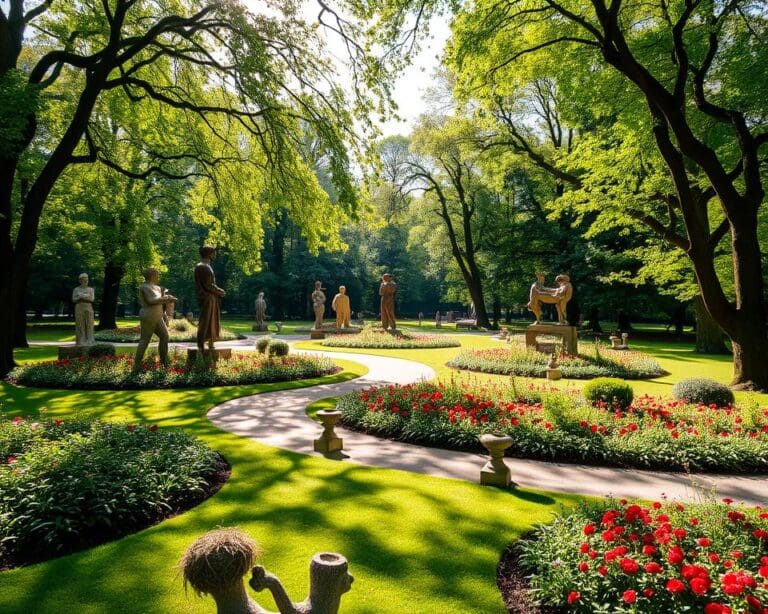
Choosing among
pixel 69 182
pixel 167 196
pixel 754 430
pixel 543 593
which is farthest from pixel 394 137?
pixel 543 593

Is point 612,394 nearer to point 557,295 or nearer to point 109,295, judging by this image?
point 557,295

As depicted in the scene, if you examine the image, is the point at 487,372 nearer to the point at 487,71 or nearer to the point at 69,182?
the point at 487,71

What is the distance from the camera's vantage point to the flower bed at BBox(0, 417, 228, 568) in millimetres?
4328

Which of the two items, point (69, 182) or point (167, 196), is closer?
point (69, 182)

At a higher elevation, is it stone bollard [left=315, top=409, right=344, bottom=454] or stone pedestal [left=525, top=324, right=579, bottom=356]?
stone pedestal [left=525, top=324, right=579, bottom=356]

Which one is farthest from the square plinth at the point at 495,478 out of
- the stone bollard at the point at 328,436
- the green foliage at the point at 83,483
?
the green foliage at the point at 83,483

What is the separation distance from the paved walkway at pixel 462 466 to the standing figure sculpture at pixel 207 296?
4489mm

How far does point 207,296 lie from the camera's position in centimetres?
1411

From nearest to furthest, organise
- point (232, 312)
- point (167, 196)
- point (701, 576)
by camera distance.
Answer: point (701, 576) → point (167, 196) → point (232, 312)

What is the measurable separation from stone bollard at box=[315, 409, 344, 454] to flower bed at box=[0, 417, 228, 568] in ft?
4.83

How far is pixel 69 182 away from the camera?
70.4 ft

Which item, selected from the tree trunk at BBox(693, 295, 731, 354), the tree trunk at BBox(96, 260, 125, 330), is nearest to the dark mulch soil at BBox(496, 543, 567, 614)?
the tree trunk at BBox(693, 295, 731, 354)

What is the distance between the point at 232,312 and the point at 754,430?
63.9m

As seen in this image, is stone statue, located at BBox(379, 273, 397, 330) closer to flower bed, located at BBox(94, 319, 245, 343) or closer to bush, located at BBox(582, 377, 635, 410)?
flower bed, located at BBox(94, 319, 245, 343)
